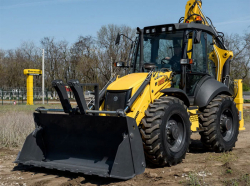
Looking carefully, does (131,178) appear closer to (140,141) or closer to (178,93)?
(140,141)

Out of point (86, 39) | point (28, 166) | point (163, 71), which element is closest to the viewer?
point (28, 166)

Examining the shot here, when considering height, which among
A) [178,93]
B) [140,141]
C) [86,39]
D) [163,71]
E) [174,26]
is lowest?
[140,141]

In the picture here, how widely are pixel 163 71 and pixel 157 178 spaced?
8.65 feet

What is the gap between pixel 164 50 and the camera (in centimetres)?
734

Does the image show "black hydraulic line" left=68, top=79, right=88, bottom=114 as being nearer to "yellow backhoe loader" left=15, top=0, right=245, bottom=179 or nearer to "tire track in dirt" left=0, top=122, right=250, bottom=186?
"yellow backhoe loader" left=15, top=0, right=245, bottom=179

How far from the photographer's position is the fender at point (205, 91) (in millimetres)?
7266

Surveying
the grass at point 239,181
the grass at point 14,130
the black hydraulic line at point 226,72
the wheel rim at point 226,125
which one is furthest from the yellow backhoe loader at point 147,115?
the grass at point 14,130

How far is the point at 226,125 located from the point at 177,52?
2.12m

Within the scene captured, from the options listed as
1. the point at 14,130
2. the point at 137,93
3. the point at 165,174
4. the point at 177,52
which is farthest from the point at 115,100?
the point at 14,130

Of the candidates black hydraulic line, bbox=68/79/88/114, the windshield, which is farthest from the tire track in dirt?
the windshield

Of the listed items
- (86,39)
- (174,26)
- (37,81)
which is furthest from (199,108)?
(37,81)

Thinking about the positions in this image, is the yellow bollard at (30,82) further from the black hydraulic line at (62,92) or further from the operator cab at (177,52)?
the black hydraulic line at (62,92)

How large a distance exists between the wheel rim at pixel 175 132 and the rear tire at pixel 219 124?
95 cm

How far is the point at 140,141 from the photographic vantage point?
5.32 meters
